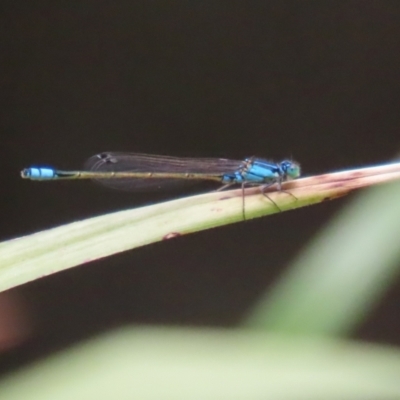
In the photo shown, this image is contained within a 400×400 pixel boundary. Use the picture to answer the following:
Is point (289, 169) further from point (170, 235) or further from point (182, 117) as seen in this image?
point (182, 117)

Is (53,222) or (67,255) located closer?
(67,255)

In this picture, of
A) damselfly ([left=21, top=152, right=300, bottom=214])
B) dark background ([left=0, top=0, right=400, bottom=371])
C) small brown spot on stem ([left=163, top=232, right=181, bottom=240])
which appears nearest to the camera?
small brown spot on stem ([left=163, top=232, right=181, bottom=240])

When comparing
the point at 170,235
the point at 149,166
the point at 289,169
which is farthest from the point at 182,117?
the point at 170,235

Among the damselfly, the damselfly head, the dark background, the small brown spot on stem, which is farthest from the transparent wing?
the small brown spot on stem

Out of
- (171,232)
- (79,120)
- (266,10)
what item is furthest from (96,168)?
(266,10)

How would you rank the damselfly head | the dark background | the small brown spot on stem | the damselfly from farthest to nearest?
the dark background
the damselfly
the damselfly head
the small brown spot on stem

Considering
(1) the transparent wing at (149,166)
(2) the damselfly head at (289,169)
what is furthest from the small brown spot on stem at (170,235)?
(1) the transparent wing at (149,166)

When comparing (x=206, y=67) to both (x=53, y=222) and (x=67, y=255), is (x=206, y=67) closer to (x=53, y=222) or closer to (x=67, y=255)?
(x=53, y=222)

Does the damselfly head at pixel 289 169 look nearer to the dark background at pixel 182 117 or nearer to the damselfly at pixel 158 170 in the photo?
the damselfly at pixel 158 170

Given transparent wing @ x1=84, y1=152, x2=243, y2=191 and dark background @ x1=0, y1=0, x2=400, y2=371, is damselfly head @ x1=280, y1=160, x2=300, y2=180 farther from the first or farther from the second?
dark background @ x1=0, y1=0, x2=400, y2=371
